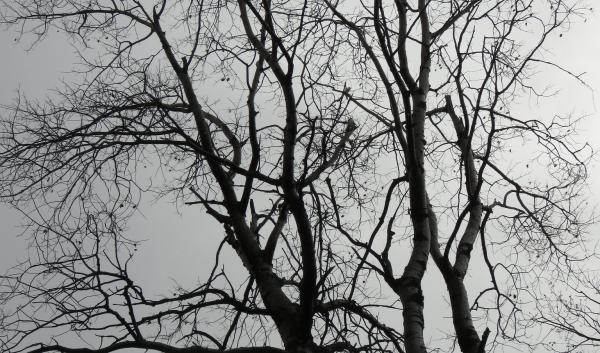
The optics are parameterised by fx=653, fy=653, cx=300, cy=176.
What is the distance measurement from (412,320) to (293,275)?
182 cm

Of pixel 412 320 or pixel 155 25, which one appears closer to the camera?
pixel 412 320

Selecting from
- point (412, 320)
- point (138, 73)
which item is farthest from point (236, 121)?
point (412, 320)

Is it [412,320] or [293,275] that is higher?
[293,275]

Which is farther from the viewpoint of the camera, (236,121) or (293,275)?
(236,121)

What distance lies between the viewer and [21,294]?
503cm

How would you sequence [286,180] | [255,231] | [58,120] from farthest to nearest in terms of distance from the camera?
[255,231] → [58,120] → [286,180]

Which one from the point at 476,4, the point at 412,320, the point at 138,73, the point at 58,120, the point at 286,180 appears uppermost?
the point at 138,73

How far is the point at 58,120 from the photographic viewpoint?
5.56 meters

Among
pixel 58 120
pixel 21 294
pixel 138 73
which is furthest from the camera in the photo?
pixel 138 73

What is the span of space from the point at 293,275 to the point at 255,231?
53 cm

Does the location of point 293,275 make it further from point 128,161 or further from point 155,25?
point 155,25

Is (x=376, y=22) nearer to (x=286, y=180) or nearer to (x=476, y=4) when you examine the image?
(x=286, y=180)

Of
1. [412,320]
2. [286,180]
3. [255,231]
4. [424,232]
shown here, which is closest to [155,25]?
[255,231]

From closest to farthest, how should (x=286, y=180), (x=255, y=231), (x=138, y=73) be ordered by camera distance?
1. (x=286, y=180)
2. (x=255, y=231)
3. (x=138, y=73)
